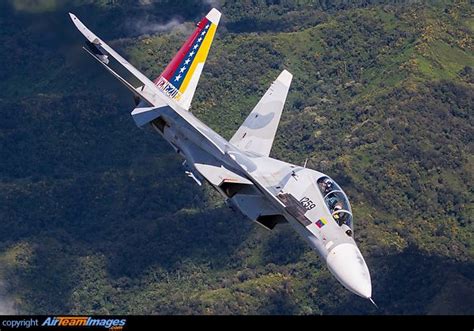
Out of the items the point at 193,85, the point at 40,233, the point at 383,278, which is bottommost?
the point at 40,233

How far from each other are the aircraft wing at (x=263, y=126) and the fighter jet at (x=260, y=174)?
0.22 ft

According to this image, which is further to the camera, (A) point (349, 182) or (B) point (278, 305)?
(A) point (349, 182)

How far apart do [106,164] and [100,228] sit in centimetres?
1344

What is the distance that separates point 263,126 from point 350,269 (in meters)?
21.9

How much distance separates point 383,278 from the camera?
493 feet

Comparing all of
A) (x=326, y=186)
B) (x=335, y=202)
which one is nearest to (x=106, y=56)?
(x=326, y=186)

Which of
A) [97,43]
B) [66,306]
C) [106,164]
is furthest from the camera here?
[106,164]

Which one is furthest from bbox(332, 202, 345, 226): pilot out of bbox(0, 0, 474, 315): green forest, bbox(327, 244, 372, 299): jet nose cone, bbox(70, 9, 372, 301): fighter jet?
bbox(0, 0, 474, 315): green forest

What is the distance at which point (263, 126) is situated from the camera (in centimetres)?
10619

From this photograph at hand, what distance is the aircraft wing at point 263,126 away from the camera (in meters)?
105

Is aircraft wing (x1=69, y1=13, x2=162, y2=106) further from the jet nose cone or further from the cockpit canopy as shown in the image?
the jet nose cone
